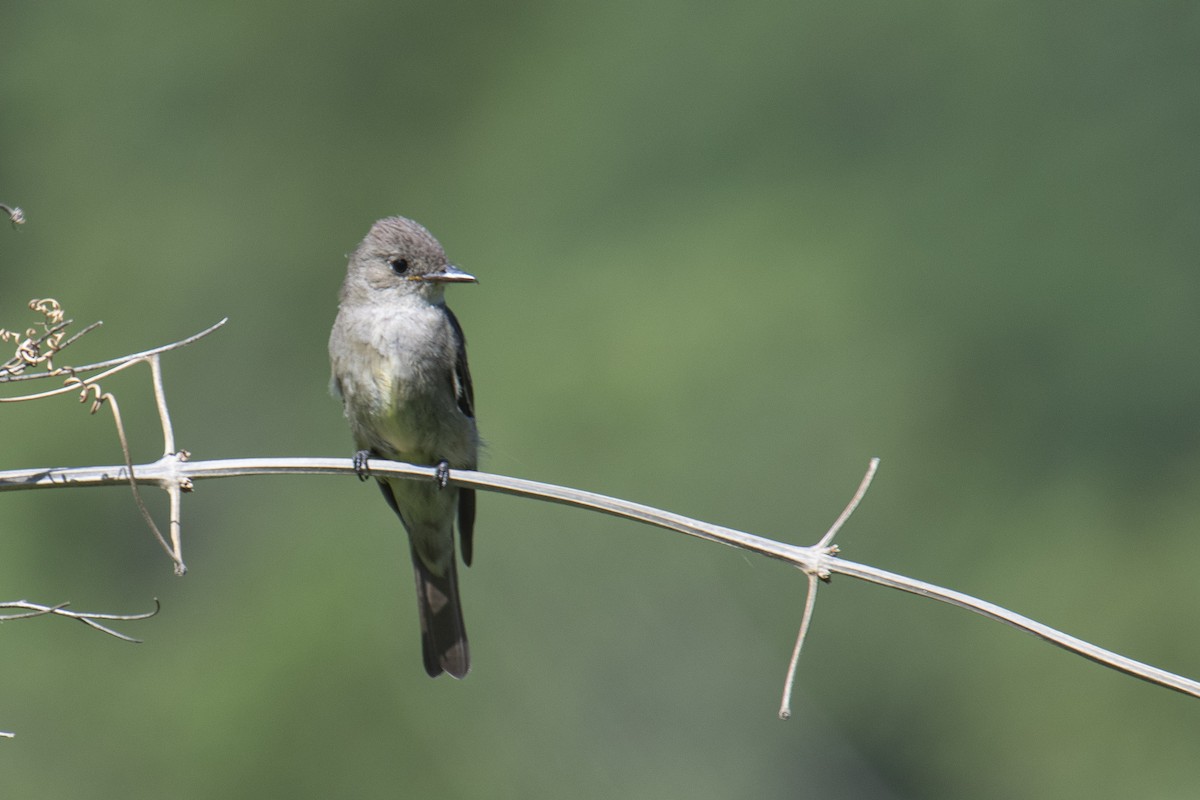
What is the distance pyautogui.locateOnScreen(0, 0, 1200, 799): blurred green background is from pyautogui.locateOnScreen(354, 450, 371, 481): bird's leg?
6.66m

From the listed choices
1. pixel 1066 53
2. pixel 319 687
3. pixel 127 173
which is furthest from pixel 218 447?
pixel 1066 53

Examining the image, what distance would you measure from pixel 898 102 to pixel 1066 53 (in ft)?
7.67

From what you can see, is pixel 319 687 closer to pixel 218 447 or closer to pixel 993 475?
pixel 218 447

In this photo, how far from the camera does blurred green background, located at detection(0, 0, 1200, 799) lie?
13805mm

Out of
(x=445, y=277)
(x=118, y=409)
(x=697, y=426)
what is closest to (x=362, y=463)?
(x=118, y=409)

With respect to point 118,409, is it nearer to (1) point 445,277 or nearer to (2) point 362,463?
(2) point 362,463

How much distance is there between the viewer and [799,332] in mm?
18188

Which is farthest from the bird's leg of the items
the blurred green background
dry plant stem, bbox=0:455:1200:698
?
the blurred green background

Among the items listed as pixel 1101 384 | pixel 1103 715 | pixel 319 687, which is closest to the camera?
pixel 319 687

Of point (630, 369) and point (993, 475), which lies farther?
point (993, 475)

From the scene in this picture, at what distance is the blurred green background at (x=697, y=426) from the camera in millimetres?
13805

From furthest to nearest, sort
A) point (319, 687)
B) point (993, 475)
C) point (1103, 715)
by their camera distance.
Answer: point (993, 475)
point (1103, 715)
point (319, 687)

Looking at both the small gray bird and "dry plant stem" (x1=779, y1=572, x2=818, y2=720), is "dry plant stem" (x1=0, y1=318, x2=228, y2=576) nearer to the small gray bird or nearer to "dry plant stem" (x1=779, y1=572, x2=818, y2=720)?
"dry plant stem" (x1=779, y1=572, x2=818, y2=720)

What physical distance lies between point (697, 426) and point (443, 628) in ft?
35.6
